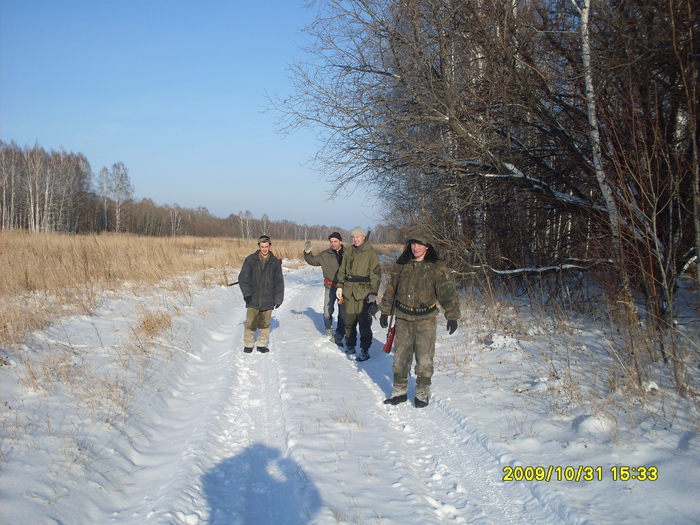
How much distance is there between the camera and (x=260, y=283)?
285 inches

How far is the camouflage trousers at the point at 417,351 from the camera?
16.0ft

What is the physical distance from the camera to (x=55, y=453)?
3328 millimetres

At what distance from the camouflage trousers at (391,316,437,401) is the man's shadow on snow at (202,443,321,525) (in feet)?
5.80

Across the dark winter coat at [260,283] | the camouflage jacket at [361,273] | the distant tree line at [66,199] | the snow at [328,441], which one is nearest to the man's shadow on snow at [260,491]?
the snow at [328,441]

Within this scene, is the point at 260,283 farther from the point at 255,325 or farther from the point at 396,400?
the point at 396,400

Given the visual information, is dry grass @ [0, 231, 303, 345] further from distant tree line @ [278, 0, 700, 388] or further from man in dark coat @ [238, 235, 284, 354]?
distant tree line @ [278, 0, 700, 388]

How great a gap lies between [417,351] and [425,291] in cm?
73

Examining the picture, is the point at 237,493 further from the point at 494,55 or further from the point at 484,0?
the point at 484,0

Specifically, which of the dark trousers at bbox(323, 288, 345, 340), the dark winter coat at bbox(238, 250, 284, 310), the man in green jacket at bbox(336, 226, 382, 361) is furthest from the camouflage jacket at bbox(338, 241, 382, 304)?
the dark winter coat at bbox(238, 250, 284, 310)

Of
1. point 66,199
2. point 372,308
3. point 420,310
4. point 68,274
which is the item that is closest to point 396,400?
point 420,310

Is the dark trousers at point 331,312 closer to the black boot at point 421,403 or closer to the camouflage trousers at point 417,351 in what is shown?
the camouflage trousers at point 417,351

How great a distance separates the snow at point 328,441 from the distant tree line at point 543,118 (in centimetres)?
157

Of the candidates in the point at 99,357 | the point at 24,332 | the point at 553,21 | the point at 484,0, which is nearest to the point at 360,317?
the point at 99,357

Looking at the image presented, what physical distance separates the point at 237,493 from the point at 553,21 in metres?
8.62
